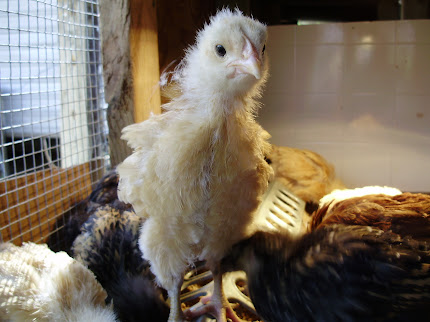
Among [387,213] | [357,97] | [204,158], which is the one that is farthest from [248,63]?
[357,97]

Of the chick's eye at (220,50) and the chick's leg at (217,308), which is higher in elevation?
the chick's eye at (220,50)

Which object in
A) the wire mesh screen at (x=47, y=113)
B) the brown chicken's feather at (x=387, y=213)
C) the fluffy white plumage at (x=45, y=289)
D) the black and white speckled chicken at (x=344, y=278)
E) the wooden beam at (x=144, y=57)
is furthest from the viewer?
the wooden beam at (x=144, y=57)

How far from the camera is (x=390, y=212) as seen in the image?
1.31 meters

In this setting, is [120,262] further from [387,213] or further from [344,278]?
[387,213]

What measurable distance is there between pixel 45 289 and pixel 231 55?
0.89 metres

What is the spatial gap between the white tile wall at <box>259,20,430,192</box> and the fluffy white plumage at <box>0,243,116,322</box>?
4.47ft

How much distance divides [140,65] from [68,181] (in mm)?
606

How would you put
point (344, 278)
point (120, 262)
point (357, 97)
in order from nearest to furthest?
point (344, 278) → point (120, 262) → point (357, 97)

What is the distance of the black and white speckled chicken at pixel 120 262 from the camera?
125 cm

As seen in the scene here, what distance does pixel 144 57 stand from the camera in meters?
1.61

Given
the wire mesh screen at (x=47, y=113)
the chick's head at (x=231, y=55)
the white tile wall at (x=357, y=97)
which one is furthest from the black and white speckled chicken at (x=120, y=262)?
the white tile wall at (x=357, y=97)

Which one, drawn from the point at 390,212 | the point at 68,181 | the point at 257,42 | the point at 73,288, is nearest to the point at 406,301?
the point at 390,212

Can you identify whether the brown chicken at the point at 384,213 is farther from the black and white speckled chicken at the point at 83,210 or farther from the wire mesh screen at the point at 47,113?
the wire mesh screen at the point at 47,113

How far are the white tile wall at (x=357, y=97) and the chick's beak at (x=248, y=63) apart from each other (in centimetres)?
125
